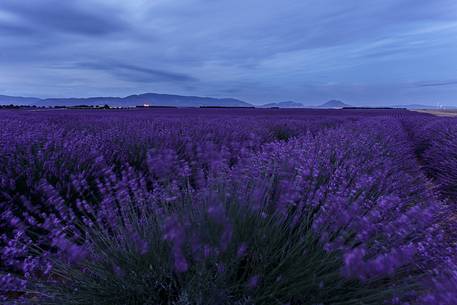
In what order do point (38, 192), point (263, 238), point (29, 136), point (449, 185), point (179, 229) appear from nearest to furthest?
point (179, 229) < point (263, 238) < point (38, 192) < point (29, 136) < point (449, 185)

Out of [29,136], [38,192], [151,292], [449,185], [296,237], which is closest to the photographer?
[151,292]

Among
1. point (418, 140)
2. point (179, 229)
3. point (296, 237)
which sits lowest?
point (418, 140)

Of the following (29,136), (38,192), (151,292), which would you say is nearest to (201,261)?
(151,292)

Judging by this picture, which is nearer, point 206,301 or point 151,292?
point 206,301

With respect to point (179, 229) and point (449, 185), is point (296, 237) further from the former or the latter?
point (449, 185)

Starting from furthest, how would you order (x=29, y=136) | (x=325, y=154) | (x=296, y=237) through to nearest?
(x=29, y=136), (x=325, y=154), (x=296, y=237)

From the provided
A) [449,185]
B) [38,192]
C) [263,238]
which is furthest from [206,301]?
[449,185]

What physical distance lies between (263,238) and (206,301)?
39 centimetres

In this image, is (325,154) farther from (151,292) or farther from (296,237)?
(151,292)

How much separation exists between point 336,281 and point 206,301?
1.83 ft

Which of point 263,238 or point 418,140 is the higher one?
point 263,238

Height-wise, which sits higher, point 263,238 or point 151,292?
point 263,238

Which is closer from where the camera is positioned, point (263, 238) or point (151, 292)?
point (151, 292)

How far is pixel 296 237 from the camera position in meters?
1.64
